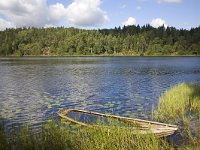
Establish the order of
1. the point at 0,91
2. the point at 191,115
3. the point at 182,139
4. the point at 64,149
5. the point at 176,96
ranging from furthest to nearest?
the point at 0,91 < the point at 176,96 < the point at 191,115 < the point at 182,139 < the point at 64,149

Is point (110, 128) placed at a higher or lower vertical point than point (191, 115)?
higher

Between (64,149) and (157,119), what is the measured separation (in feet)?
37.0

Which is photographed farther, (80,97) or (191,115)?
(80,97)

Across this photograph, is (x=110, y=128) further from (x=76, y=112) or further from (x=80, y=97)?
(x=80, y=97)

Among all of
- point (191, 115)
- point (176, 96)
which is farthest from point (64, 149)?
point (176, 96)

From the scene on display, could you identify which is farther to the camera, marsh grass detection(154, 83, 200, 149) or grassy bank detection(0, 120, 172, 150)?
marsh grass detection(154, 83, 200, 149)

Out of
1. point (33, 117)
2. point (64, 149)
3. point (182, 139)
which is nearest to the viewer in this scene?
point (64, 149)

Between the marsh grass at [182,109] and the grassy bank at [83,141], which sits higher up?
the grassy bank at [83,141]

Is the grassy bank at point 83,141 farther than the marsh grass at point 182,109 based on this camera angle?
No

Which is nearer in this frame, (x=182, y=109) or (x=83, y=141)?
(x=83, y=141)

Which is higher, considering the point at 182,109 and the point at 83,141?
the point at 83,141

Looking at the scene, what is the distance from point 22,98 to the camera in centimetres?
3072

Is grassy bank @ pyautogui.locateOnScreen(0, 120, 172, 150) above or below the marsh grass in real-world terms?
above

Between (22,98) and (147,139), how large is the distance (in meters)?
22.1
